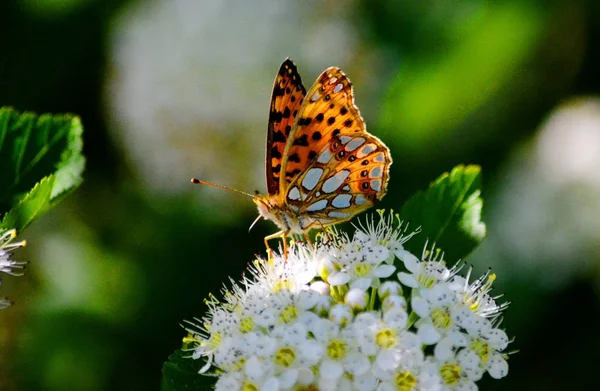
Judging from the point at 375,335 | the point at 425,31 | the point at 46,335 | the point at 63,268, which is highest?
the point at 425,31

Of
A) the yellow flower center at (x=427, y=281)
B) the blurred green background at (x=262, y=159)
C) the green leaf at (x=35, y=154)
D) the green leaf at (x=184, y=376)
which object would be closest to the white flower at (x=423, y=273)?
the yellow flower center at (x=427, y=281)

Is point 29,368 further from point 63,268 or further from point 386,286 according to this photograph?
point 386,286

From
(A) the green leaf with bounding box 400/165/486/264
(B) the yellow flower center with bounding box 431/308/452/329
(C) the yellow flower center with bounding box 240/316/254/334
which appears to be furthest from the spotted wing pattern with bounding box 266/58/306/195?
(B) the yellow flower center with bounding box 431/308/452/329

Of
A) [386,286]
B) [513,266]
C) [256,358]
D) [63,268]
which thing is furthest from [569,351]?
[63,268]

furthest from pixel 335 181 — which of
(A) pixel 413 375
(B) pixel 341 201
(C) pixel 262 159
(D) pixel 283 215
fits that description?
(C) pixel 262 159

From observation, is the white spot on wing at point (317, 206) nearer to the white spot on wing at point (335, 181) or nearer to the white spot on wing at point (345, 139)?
the white spot on wing at point (335, 181)

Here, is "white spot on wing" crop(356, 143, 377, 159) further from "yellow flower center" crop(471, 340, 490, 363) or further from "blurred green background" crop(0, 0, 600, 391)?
"blurred green background" crop(0, 0, 600, 391)

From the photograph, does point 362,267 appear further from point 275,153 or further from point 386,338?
point 275,153
